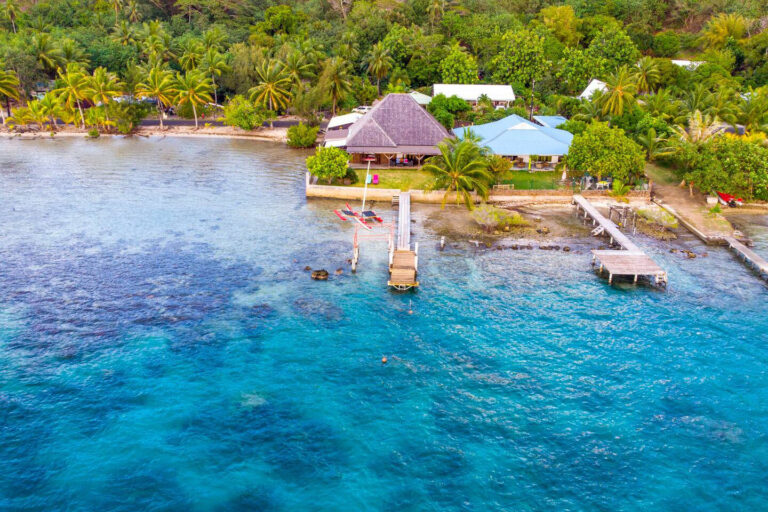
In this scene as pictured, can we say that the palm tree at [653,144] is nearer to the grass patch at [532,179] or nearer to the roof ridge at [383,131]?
the grass patch at [532,179]

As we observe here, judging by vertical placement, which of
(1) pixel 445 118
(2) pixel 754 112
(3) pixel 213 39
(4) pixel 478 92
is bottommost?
(1) pixel 445 118

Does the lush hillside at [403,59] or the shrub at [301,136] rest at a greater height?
the lush hillside at [403,59]

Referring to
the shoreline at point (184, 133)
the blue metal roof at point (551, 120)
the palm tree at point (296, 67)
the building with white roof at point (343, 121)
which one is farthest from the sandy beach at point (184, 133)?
the blue metal roof at point (551, 120)

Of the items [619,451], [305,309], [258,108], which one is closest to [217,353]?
[305,309]

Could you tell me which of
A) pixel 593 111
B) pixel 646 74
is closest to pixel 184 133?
pixel 593 111

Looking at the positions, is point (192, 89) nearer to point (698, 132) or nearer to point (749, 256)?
point (698, 132)
